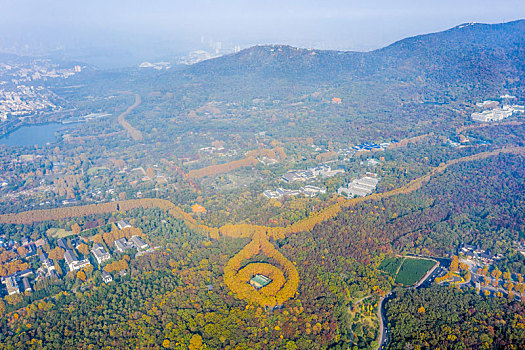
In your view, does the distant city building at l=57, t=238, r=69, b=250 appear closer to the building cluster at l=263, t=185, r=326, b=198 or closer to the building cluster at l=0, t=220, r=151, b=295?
the building cluster at l=0, t=220, r=151, b=295

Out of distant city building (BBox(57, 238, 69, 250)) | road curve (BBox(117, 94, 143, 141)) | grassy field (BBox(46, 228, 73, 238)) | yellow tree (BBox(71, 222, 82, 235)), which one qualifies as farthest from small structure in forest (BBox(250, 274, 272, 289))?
road curve (BBox(117, 94, 143, 141))

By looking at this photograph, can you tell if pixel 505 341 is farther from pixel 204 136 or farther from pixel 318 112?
pixel 318 112

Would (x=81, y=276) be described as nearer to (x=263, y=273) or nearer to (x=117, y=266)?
(x=117, y=266)

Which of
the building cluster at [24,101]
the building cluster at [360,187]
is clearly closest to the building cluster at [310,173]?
the building cluster at [360,187]

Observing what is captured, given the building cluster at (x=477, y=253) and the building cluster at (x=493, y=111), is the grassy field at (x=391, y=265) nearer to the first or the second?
the building cluster at (x=477, y=253)

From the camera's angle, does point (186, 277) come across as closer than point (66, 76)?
Yes

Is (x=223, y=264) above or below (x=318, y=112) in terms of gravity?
below

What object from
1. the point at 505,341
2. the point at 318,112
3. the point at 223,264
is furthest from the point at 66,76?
the point at 505,341
